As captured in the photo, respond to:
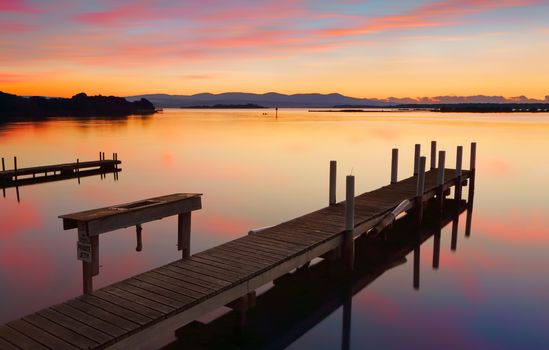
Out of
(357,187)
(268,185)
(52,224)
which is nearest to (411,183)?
(357,187)

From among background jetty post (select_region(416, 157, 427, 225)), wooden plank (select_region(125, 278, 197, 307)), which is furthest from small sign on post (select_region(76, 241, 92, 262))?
background jetty post (select_region(416, 157, 427, 225))

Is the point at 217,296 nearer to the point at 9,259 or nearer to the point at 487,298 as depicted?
the point at 487,298

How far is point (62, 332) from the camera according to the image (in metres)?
5.88

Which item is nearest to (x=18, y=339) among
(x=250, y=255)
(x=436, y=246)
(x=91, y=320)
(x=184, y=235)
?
(x=91, y=320)

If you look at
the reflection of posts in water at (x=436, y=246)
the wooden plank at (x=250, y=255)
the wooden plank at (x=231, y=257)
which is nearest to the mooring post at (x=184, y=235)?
the wooden plank at (x=231, y=257)

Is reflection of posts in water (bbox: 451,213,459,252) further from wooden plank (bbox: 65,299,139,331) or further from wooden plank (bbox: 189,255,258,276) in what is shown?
wooden plank (bbox: 65,299,139,331)

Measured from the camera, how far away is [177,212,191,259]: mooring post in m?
8.85

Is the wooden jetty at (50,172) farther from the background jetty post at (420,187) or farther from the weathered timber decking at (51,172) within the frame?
the background jetty post at (420,187)

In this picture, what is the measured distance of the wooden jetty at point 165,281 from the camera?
592 cm

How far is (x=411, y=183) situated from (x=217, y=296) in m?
14.0

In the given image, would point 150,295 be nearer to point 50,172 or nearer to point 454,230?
point 454,230

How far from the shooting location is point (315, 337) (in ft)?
30.1

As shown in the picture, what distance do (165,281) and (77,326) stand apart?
1.86m

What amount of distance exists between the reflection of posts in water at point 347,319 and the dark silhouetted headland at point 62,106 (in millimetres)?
152459
